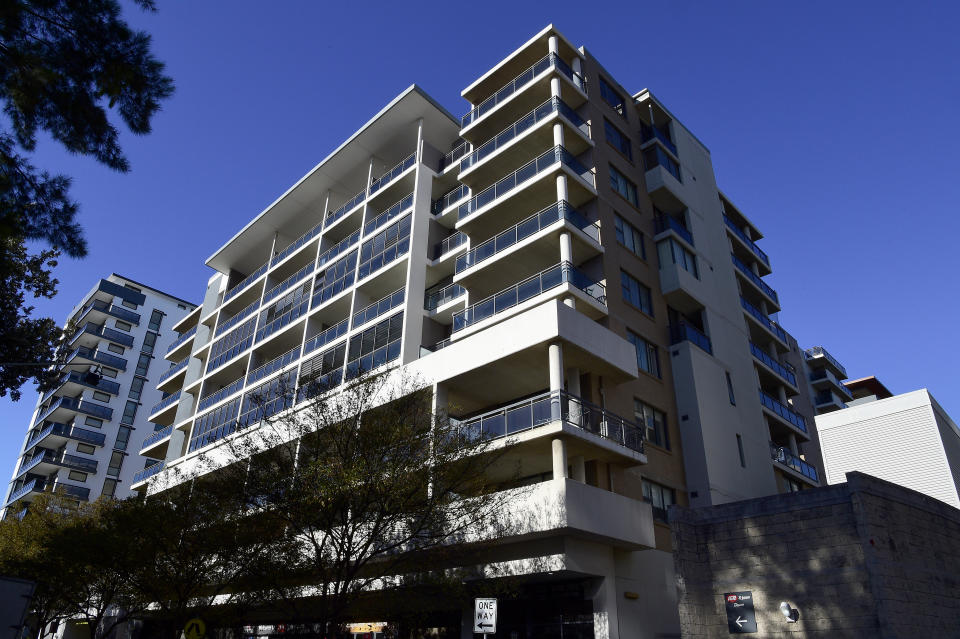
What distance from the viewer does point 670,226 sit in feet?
105

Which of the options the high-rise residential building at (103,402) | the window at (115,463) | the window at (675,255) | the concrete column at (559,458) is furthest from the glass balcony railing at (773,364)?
the window at (115,463)

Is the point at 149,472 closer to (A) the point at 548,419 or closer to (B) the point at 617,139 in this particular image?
(A) the point at 548,419

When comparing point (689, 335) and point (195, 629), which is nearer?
point (195, 629)

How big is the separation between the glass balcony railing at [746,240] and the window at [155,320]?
65.8 metres

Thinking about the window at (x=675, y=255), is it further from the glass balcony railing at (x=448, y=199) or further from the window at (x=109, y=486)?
the window at (x=109, y=486)

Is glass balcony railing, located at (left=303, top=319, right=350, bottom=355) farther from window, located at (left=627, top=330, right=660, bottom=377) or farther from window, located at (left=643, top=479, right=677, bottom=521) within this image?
window, located at (left=643, top=479, right=677, bottom=521)

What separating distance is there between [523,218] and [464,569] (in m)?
16.0

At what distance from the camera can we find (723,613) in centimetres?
1836

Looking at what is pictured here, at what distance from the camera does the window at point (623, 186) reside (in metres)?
30.9

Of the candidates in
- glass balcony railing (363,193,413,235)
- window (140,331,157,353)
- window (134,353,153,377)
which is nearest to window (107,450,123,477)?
window (134,353,153,377)

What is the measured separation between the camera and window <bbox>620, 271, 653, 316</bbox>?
28.2 meters

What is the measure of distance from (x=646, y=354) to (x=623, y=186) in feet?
28.9

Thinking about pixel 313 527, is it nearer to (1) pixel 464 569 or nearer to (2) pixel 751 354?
(1) pixel 464 569

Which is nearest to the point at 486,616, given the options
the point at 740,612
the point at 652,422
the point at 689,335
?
the point at 740,612
